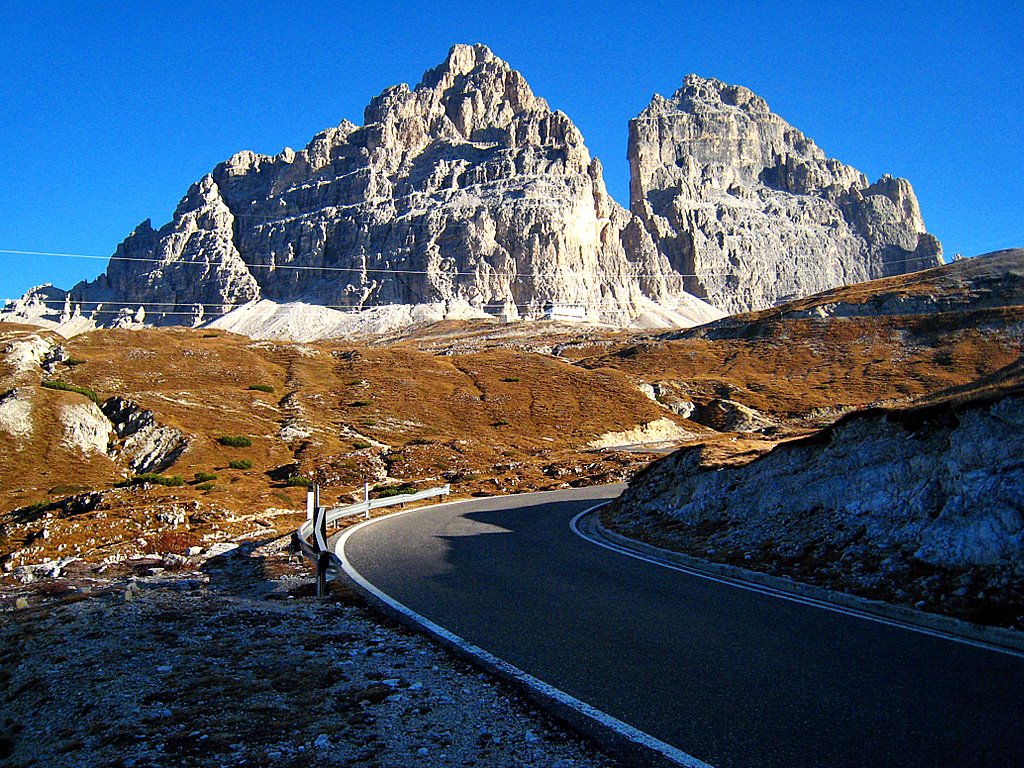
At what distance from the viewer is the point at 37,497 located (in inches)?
958

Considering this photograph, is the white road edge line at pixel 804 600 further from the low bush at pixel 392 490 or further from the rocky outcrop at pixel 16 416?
the rocky outcrop at pixel 16 416

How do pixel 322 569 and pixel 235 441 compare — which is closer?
pixel 322 569

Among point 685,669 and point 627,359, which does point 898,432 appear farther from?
point 627,359

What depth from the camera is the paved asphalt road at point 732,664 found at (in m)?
4.85

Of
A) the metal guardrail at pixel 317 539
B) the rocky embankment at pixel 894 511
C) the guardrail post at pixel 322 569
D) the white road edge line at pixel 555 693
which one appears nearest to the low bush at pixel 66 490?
the metal guardrail at pixel 317 539

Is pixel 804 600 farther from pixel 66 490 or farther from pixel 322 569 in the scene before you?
pixel 66 490

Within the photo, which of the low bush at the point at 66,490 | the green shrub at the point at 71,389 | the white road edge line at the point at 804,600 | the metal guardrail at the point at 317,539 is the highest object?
the green shrub at the point at 71,389

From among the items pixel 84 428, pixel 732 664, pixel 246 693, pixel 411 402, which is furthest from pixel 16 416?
pixel 732 664

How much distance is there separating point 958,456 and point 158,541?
1689 cm

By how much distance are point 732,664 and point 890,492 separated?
248 inches

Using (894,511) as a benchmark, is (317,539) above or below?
below

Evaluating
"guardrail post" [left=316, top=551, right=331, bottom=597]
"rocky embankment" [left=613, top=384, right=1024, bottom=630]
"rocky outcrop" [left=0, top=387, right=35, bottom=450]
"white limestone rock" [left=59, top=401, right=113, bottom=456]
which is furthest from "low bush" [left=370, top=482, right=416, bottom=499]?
"guardrail post" [left=316, top=551, right=331, bottom=597]

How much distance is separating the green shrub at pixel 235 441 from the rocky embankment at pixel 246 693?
88.6ft

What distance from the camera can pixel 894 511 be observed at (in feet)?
35.7
